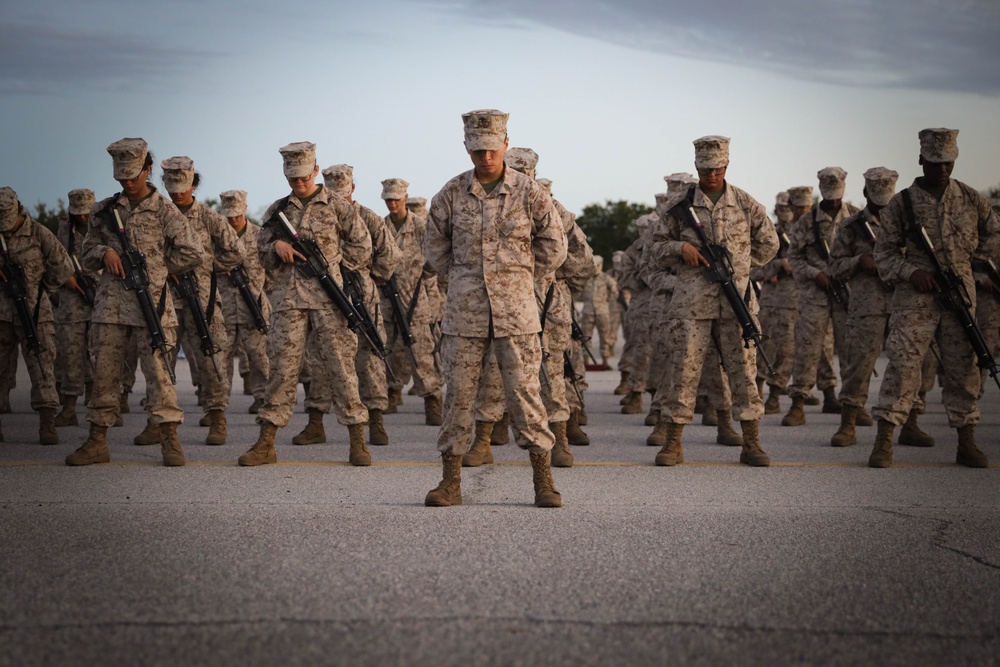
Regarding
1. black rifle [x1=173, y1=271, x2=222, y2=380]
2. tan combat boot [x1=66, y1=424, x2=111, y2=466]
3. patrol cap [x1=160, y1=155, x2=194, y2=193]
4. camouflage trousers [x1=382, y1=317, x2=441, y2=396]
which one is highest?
patrol cap [x1=160, y1=155, x2=194, y2=193]

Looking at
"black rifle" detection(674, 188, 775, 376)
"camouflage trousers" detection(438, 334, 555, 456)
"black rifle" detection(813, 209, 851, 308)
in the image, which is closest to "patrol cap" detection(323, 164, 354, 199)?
"black rifle" detection(674, 188, 775, 376)

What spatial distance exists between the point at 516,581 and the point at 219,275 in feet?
27.8

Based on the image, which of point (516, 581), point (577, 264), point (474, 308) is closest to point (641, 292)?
point (577, 264)

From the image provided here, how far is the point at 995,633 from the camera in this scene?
14.5 feet

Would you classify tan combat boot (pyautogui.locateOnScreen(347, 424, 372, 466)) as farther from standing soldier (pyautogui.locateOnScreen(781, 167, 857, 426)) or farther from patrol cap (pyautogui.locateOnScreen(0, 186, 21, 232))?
standing soldier (pyautogui.locateOnScreen(781, 167, 857, 426))

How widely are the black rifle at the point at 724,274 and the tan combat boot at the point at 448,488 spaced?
270 cm

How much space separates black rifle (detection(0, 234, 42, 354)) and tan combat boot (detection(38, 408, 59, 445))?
2.28 feet

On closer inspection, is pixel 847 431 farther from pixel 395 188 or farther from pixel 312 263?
pixel 395 188

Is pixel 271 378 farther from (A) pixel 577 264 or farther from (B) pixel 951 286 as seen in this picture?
(B) pixel 951 286

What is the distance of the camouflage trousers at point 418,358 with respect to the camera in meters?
12.2

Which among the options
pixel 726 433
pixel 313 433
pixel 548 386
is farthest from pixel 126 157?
pixel 726 433

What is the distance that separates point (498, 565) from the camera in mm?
5340

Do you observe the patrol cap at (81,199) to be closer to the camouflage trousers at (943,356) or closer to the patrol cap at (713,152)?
the patrol cap at (713,152)

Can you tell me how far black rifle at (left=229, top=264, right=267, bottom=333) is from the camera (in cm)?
1236
